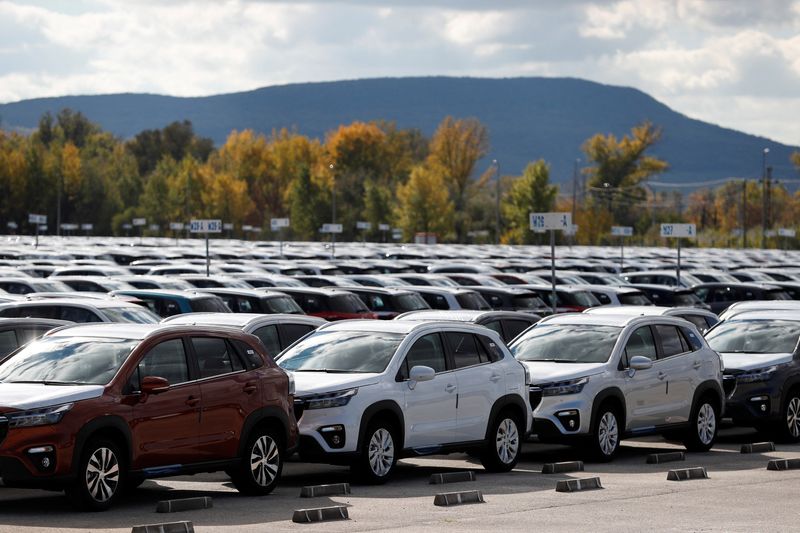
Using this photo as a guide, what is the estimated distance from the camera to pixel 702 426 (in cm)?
1953

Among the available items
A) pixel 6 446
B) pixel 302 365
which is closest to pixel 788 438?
pixel 302 365

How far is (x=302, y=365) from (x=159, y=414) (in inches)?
127

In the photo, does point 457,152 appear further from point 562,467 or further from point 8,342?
point 8,342

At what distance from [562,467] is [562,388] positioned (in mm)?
1175

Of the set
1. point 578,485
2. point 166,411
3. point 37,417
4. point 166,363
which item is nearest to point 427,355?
point 578,485

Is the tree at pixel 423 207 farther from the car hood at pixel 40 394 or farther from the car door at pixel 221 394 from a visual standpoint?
the car hood at pixel 40 394

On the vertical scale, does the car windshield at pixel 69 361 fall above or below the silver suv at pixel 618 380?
above

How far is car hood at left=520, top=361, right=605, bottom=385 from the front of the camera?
17.8 m

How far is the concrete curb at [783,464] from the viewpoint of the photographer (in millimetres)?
17156

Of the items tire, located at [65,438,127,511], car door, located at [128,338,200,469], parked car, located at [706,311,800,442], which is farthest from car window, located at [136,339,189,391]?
parked car, located at [706,311,800,442]

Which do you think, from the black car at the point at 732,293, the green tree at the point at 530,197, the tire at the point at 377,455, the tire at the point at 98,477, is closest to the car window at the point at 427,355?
the tire at the point at 377,455

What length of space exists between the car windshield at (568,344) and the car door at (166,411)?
6.41 metres

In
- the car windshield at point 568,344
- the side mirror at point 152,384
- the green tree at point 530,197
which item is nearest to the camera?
the side mirror at point 152,384

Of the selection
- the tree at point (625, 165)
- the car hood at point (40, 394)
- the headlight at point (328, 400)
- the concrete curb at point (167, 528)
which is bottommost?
the concrete curb at point (167, 528)
